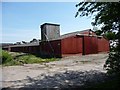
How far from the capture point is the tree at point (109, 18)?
7.58 metres

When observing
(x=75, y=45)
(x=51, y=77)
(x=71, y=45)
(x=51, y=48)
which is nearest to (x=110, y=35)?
(x=51, y=77)

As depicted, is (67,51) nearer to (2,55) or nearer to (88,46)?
(88,46)

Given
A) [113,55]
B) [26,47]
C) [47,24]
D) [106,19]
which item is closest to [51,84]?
[113,55]

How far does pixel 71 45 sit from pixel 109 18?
69.9 ft

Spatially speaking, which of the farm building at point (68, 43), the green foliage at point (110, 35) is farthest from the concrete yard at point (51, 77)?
the farm building at point (68, 43)

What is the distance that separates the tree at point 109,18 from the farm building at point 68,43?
19475mm

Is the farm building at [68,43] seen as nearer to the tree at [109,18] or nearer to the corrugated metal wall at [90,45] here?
the corrugated metal wall at [90,45]

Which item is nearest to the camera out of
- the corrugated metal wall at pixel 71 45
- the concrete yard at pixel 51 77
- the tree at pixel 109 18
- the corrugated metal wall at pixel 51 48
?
the tree at pixel 109 18

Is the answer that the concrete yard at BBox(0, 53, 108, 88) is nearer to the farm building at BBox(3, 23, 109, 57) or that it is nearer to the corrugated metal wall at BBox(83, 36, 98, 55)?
the farm building at BBox(3, 23, 109, 57)

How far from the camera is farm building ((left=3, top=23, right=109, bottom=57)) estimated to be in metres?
28.5

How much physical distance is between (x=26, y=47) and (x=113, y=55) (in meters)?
37.2

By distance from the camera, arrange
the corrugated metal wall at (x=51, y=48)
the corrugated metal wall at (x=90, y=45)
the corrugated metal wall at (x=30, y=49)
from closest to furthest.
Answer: the corrugated metal wall at (x=51, y=48) < the corrugated metal wall at (x=90, y=45) < the corrugated metal wall at (x=30, y=49)

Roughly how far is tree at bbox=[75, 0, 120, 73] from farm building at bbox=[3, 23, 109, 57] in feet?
63.9

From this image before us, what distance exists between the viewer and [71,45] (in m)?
29.0
